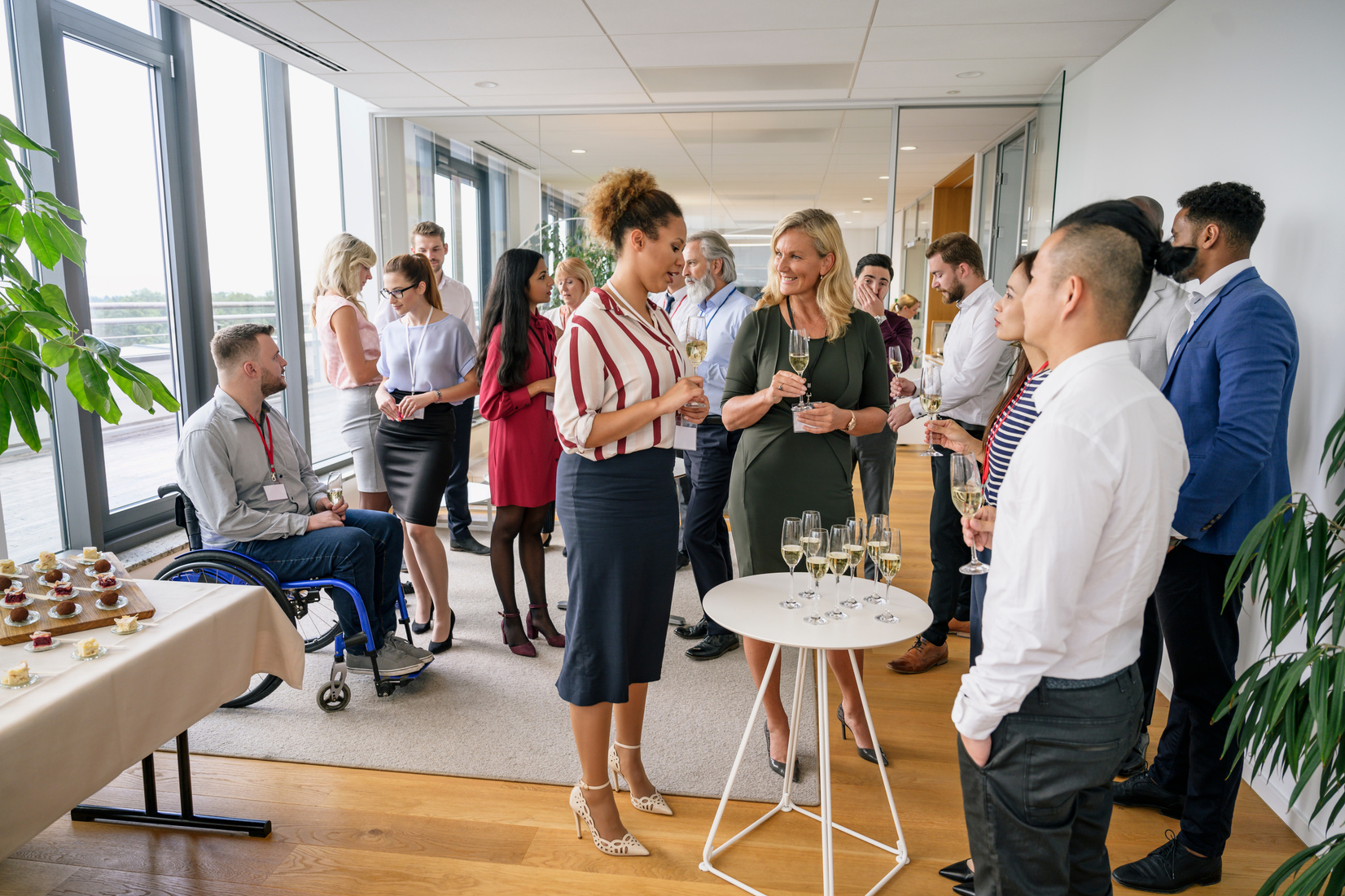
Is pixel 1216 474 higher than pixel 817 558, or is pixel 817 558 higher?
pixel 1216 474

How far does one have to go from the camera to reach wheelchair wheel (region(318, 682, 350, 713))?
10.0 ft

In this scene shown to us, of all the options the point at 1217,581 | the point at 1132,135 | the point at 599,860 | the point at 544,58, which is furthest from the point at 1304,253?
the point at 544,58

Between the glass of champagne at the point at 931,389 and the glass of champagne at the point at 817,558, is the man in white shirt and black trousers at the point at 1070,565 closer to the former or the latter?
the glass of champagne at the point at 817,558

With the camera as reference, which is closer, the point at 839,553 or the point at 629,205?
the point at 839,553

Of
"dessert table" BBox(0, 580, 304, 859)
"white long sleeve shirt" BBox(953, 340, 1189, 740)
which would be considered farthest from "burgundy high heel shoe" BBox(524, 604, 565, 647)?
"white long sleeve shirt" BBox(953, 340, 1189, 740)

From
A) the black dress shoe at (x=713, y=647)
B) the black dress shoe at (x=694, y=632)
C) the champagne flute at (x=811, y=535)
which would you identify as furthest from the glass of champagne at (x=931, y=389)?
the black dress shoe at (x=694, y=632)

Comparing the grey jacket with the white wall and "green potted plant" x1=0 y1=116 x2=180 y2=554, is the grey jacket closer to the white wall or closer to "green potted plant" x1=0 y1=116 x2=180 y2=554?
the white wall

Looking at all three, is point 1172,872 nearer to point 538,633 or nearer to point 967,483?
point 967,483

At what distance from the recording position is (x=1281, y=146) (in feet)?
8.62

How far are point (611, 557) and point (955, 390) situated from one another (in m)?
2.07

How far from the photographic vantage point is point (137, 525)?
4246 mm

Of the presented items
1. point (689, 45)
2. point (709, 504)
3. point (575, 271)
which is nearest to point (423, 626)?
point (709, 504)

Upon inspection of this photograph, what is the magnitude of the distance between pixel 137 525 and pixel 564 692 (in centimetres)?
324

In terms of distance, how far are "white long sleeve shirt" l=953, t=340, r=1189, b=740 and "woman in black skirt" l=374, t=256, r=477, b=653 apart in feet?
9.10
